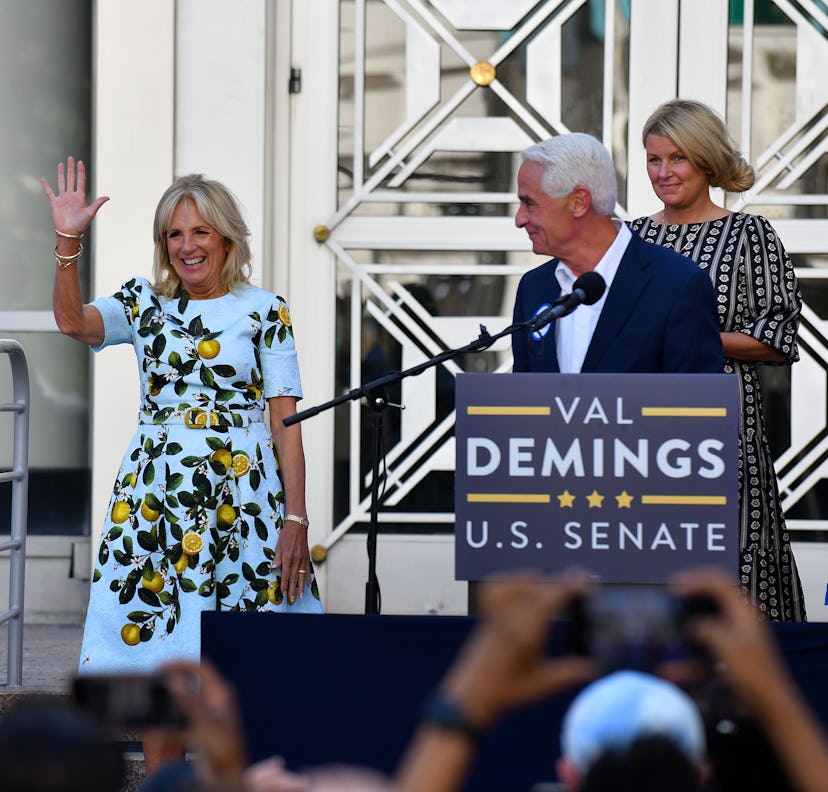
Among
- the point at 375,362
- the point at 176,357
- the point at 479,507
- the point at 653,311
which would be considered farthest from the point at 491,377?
the point at 375,362

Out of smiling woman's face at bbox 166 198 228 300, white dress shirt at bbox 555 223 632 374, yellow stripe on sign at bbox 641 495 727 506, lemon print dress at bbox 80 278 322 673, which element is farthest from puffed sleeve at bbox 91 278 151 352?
yellow stripe on sign at bbox 641 495 727 506

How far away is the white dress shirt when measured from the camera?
399 centimetres

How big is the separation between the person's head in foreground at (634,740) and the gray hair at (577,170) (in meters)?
2.27

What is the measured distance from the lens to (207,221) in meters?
4.32

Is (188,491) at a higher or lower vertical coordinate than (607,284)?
lower

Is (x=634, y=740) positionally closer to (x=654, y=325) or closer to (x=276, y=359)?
(x=654, y=325)

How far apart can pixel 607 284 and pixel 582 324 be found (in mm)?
120

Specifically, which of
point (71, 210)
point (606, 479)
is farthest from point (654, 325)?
point (71, 210)

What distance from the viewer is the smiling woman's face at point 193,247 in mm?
4328

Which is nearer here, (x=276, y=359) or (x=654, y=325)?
(x=654, y=325)

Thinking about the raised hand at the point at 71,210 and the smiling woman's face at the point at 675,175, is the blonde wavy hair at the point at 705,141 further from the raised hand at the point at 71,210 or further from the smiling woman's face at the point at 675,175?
the raised hand at the point at 71,210

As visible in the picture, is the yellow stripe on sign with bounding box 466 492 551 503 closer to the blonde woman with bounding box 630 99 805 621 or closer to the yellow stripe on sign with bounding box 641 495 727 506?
the yellow stripe on sign with bounding box 641 495 727 506

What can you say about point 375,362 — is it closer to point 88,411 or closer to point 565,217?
point 88,411

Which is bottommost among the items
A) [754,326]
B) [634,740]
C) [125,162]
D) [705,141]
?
[634,740]
